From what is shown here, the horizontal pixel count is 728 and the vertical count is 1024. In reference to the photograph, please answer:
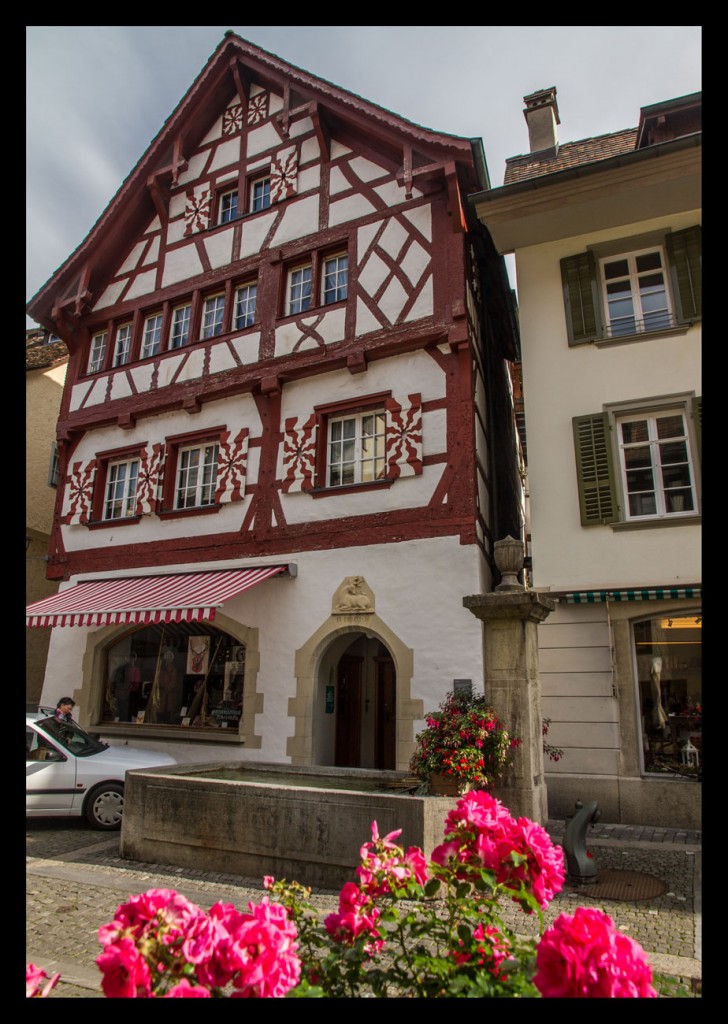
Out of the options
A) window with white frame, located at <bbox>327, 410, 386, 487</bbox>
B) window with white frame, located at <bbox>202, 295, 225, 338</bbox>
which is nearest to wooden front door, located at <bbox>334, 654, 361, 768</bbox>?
window with white frame, located at <bbox>327, 410, 386, 487</bbox>

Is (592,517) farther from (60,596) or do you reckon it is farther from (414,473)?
(60,596)

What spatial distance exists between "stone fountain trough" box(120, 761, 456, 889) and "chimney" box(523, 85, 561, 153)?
44.3 ft

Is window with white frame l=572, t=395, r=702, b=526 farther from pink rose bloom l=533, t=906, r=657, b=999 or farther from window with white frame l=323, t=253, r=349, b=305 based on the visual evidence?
pink rose bloom l=533, t=906, r=657, b=999

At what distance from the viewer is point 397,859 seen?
2469 millimetres

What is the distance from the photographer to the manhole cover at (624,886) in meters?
6.00

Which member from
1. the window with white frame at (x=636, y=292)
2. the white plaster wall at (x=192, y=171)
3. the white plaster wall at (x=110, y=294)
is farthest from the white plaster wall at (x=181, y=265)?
the window with white frame at (x=636, y=292)

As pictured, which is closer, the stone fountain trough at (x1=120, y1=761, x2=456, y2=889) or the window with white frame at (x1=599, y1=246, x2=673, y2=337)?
the stone fountain trough at (x1=120, y1=761, x2=456, y2=889)

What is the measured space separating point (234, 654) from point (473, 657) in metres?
4.52

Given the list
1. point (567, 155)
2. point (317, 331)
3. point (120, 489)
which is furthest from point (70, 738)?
point (567, 155)

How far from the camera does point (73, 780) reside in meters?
8.70

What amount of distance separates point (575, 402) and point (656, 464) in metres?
1.61

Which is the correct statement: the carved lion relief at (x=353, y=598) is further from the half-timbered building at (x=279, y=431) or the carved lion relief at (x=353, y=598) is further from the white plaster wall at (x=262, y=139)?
the white plaster wall at (x=262, y=139)

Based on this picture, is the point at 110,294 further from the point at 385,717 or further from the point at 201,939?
the point at 201,939

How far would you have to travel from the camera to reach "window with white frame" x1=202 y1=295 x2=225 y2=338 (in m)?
14.0
